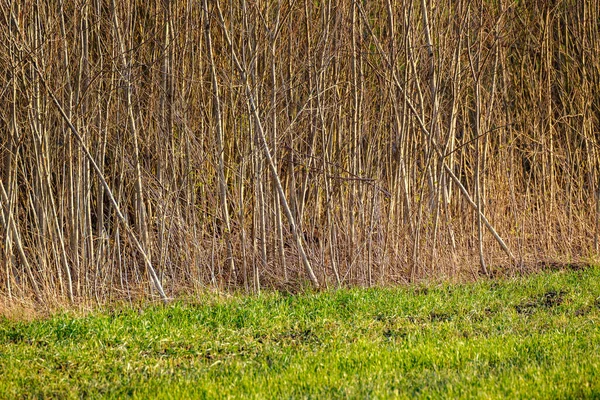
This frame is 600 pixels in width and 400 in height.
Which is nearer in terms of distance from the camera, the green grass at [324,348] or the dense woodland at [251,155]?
the green grass at [324,348]

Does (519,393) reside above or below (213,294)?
above

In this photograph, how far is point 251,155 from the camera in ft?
22.7

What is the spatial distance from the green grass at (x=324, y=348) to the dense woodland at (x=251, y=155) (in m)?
0.74

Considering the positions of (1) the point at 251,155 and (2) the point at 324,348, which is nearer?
(2) the point at 324,348

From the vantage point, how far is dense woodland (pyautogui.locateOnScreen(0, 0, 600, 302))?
645cm

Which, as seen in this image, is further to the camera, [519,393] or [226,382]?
[226,382]

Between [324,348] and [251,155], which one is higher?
[251,155]

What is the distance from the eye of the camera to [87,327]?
5180mm

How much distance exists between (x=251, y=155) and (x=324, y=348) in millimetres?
2459

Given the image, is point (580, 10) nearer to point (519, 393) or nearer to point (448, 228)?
point (448, 228)

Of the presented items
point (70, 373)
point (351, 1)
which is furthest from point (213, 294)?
point (351, 1)

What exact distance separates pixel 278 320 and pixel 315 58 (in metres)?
2.41

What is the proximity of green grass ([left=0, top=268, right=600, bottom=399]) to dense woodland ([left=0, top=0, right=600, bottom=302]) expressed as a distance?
745mm

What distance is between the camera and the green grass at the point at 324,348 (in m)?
3.99
